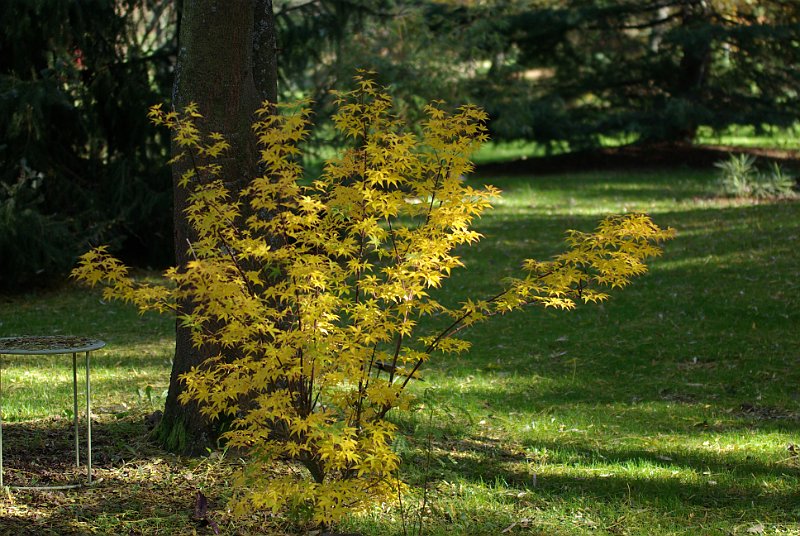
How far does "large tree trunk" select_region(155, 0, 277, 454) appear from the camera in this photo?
528 cm

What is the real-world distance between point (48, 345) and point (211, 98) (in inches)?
63.9

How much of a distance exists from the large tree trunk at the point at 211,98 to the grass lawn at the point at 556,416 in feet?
0.77

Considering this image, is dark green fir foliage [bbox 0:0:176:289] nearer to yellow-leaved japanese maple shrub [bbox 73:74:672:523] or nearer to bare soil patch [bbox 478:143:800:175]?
yellow-leaved japanese maple shrub [bbox 73:74:672:523]

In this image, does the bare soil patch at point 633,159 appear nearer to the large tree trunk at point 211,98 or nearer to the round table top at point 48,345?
the large tree trunk at point 211,98

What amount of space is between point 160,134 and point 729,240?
23.1 feet

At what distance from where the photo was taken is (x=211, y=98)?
17.4ft

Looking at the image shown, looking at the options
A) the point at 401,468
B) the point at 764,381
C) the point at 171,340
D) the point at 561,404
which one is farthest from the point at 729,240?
the point at 401,468

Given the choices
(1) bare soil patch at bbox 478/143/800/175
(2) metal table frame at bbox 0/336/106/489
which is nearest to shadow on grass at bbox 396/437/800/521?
(2) metal table frame at bbox 0/336/106/489

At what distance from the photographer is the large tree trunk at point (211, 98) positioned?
17.3 feet

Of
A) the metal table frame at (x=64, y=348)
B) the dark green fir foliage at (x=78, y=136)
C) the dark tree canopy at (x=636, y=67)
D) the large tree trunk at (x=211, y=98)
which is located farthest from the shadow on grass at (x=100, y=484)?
the dark tree canopy at (x=636, y=67)

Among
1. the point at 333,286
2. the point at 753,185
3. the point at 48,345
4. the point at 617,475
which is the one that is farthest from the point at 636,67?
the point at 48,345

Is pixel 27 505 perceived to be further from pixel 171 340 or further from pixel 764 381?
pixel 764 381

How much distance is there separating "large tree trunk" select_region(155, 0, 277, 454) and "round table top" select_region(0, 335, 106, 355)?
2.05ft

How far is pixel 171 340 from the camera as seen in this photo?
8.70 m
